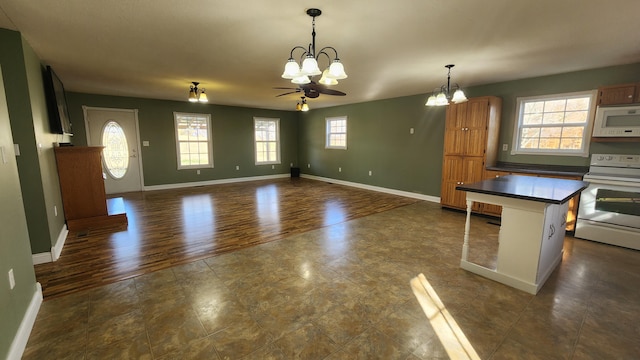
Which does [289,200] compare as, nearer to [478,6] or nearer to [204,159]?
[204,159]

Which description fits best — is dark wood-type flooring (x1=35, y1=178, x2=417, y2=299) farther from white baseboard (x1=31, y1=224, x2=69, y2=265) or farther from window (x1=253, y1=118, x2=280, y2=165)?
window (x1=253, y1=118, x2=280, y2=165)

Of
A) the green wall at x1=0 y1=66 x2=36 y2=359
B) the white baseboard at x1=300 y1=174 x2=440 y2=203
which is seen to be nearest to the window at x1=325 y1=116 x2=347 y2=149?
the white baseboard at x1=300 y1=174 x2=440 y2=203

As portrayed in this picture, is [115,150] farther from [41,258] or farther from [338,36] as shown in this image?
[338,36]

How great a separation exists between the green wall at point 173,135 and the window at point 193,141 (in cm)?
13

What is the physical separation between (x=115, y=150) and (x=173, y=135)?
1.38 meters

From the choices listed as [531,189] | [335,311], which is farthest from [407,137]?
[335,311]

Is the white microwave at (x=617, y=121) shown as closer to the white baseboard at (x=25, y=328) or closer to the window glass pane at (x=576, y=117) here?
the window glass pane at (x=576, y=117)

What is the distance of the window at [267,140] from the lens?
909 cm

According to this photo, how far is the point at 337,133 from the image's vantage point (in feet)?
27.9

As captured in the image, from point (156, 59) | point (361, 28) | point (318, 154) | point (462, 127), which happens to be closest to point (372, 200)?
point (462, 127)

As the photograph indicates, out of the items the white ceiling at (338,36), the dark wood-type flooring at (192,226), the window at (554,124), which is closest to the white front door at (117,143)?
the dark wood-type flooring at (192,226)

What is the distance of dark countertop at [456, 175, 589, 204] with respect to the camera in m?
2.35

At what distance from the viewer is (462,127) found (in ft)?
16.5

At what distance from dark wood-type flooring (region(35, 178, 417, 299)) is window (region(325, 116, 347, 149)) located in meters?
1.58
